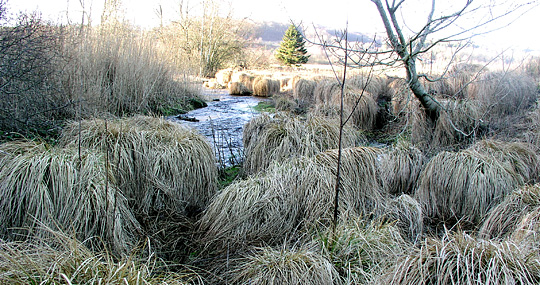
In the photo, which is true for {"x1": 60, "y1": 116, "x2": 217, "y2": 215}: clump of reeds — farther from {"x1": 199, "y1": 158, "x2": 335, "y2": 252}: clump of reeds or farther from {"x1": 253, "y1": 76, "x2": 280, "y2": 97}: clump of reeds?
{"x1": 253, "y1": 76, "x2": 280, "y2": 97}: clump of reeds

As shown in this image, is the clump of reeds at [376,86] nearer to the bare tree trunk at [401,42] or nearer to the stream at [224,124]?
the stream at [224,124]

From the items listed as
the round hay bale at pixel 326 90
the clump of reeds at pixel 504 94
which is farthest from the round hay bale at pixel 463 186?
the round hay bale at pixel 326 90

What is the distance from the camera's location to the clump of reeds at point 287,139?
4203 mm

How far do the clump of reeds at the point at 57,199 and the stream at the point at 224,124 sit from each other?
6.82 feet

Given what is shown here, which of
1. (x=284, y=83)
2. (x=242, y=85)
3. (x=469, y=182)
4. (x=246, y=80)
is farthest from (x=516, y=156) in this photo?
(x=246, y=80)

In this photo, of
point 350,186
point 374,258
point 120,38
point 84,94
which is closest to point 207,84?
point 120,38

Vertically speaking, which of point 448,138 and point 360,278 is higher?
point 448,138

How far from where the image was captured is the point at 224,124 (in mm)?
7891

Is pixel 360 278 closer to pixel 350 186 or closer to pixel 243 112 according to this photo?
pixel 350 186

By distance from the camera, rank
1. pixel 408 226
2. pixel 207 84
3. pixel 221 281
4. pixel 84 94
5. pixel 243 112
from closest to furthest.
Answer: pixel 221 281, pixel 408 226, pixel 84 94, pixel 243 112, pixel 207 84

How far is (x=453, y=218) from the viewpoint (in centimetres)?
370

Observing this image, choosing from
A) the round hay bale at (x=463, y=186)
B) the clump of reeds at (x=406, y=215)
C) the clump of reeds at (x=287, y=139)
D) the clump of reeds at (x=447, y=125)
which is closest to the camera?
the clump of reeds at (x=406, y=215)

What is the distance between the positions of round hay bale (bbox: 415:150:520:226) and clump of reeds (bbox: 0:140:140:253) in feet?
9.42

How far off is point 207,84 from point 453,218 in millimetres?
15033
